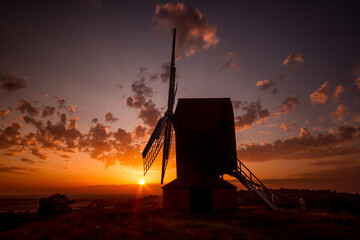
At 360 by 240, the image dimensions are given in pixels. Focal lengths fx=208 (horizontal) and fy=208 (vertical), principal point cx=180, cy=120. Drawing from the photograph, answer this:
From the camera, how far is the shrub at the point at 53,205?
21.2m

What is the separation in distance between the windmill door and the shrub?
14548 mm

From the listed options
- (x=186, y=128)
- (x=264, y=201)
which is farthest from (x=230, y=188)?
(x=186, y=128)

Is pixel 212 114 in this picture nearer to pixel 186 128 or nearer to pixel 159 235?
pixel 186 128

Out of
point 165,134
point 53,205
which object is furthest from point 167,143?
point 53,205

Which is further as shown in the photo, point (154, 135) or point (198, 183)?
point (154, 135)

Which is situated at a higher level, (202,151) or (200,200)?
(202,151)

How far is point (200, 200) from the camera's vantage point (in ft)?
64.6

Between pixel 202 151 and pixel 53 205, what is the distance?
16737mm

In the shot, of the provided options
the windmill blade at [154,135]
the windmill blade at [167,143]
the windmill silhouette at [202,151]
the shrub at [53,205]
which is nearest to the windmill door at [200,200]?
the windmill silhouette at [202,151]

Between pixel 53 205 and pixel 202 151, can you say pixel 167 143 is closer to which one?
pixel 202 151

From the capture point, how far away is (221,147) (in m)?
22.0

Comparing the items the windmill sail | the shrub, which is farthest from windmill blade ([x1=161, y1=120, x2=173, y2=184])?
the shrub

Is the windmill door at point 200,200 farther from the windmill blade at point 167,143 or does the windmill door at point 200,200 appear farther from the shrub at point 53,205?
the shrub at point 53,205

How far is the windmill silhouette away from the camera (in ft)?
63.1
